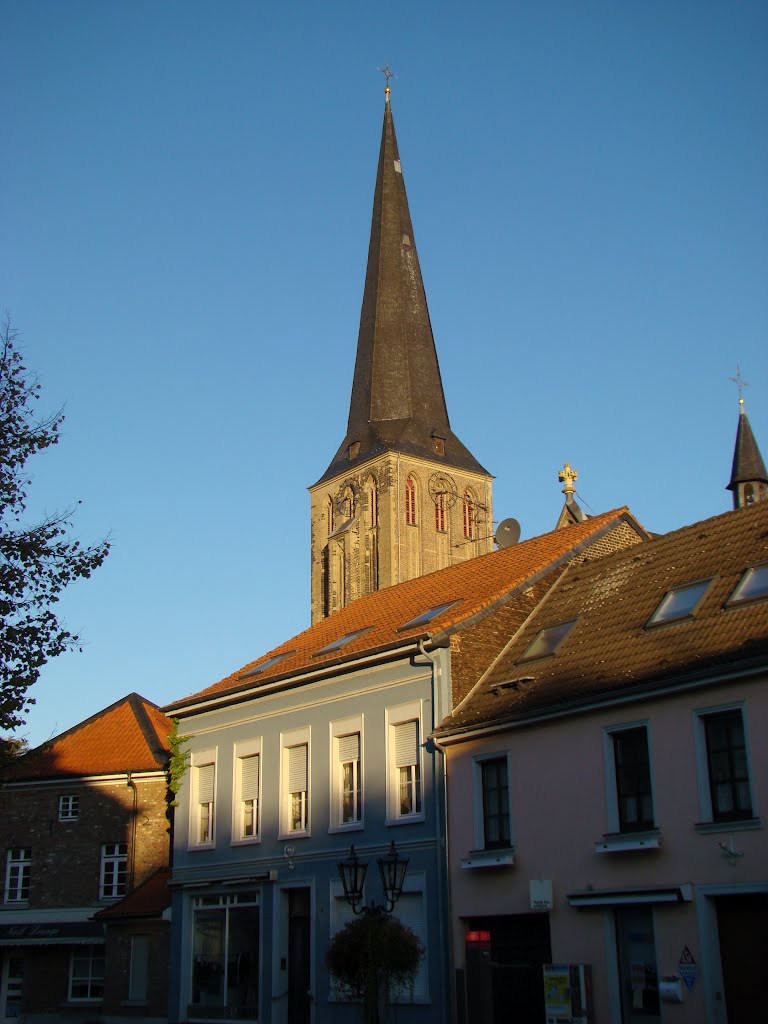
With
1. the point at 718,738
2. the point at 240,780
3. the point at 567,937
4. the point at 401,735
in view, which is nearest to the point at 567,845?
the point at 567,937

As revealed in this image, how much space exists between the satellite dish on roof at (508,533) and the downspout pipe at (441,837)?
22.6 metres

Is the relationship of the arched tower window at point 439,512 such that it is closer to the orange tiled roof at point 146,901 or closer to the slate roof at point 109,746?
the slate roof at point 109,746

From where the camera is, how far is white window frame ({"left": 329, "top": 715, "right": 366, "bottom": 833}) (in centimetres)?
2488

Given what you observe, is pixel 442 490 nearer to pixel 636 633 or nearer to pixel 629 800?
pixel 636 633

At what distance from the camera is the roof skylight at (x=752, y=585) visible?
19.1 m

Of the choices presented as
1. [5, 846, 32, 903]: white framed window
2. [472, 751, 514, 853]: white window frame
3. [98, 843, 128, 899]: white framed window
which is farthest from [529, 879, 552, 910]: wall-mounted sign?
[5, 846, 32, 903]: white framed window

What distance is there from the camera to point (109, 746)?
37.1m

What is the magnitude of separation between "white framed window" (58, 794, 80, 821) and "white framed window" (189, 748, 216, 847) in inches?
278

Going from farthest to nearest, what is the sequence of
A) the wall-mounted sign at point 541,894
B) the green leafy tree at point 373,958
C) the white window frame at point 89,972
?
the white window frame at point 89,972, the wall-mounted sign at point 541,894, the green leafy tree at point 373,958

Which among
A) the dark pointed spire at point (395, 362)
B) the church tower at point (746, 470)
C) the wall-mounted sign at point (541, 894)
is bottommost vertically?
the wall-mounted sign at point (541, 894)

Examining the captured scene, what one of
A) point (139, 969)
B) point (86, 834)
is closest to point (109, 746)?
point (86, 834)

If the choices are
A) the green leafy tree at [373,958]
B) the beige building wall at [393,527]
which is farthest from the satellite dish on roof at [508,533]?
the beige building wall at [393,527]

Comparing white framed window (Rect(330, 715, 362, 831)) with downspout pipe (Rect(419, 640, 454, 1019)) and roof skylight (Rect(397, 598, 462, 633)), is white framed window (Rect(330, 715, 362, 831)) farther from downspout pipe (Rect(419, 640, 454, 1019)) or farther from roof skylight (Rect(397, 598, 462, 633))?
downspout pipe (Rect(419, 640, 454, 1019))

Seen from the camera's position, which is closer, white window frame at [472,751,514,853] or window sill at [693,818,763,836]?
window sill at [693,818,763,836]
